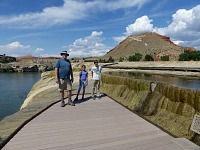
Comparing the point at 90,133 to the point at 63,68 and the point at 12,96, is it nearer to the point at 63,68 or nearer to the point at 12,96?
the point at 63,68

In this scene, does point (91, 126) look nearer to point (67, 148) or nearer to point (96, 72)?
point (67, 148)

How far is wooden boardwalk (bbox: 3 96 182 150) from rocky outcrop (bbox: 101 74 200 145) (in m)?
0.66

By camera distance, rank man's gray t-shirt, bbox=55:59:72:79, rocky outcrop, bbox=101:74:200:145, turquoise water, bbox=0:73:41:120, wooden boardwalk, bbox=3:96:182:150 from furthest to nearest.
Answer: turquoise water, bbox=0:73:41:120, man's gray t-shirt, bbox=55:59:72:79, rocky outcrop, bbox=101:74:200:145, wooden boardwalk, bbox=3:96:182:150

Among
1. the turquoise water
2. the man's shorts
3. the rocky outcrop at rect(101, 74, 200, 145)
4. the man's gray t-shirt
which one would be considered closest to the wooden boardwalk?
the rocky outcrop at rect(101, 74, 200, 145)

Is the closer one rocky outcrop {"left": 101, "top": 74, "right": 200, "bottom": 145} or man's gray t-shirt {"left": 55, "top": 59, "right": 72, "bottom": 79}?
rocky outcrop {"left": 101, "top": 74, "right": 200, "bottom": 145}

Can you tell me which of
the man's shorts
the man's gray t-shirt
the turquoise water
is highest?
the man's gray t-shirt

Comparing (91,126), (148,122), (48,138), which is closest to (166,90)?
(148,122)

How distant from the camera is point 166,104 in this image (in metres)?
8.73

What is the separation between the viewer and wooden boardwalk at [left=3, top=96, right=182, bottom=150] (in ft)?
17.6

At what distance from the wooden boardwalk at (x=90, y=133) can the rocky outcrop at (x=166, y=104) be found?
2.17 ft

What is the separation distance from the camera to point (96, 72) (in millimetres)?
12195

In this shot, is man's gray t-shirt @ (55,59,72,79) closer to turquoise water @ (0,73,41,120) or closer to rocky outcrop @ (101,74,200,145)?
rocky outcrop @ (101,74,200,145)

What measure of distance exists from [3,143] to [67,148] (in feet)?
4.34

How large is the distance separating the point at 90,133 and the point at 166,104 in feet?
11.4
